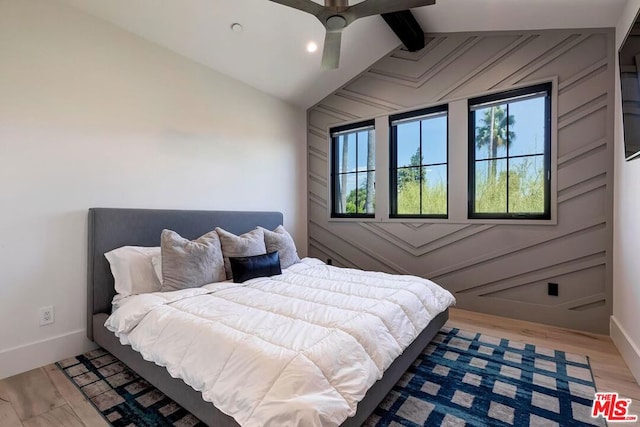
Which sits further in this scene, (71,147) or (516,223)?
(516,223)

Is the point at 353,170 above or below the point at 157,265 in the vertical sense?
above

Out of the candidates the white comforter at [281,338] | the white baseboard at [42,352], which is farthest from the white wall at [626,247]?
the white baseboard at [42,352]

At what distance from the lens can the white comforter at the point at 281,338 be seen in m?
1.17

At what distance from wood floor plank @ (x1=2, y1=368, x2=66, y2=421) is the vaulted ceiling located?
9.00ft

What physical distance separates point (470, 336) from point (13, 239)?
11.8 ft

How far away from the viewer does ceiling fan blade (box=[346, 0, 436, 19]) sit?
1.88 meters

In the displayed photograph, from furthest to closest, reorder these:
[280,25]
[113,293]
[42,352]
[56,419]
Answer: [280,25], [113,293], [42,352], [56,419]

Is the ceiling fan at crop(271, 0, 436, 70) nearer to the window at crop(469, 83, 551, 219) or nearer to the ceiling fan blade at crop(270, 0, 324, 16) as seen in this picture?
the ceiling fan blade at crop(270, 0, 324, 16)

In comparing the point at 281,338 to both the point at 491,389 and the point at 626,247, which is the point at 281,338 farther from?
the point at 626,247

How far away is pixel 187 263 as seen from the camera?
232 cm

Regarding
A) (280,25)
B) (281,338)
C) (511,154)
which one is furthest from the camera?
(511,154)

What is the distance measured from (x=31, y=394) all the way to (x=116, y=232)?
3.72ft

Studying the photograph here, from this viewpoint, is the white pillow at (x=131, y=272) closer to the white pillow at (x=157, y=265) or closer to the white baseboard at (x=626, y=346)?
the white pillow at (x=157, y=265)

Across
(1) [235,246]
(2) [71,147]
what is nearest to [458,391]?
(1) [235,246]
